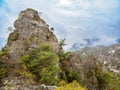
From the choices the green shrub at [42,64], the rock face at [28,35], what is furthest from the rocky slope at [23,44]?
the green shrub at [42,64]

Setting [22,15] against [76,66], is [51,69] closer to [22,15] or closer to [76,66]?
[76,66]

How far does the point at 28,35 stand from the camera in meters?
64.3

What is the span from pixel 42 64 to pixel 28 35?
29.6 ft

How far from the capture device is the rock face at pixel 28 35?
60.8m

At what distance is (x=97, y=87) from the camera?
7656 centimetres

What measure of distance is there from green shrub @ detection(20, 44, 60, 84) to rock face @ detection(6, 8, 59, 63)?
87.1 inches

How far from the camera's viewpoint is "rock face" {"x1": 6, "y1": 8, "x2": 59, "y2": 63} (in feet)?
199

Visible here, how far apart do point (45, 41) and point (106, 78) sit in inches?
850

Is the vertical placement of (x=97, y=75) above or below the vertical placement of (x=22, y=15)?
below

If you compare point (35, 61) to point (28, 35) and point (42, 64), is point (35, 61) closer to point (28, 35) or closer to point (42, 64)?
point (42, 64)

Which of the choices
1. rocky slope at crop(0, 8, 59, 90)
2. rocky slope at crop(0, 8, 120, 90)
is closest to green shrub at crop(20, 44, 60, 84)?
rocky slope at crop(0, 8, 120, 90)

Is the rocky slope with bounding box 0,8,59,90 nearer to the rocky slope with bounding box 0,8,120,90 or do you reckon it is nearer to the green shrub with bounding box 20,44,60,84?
the rocky slope with bounding box 0,8,120,90

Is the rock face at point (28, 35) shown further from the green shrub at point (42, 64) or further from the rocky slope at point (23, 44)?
the green shrub at point (42, 64)

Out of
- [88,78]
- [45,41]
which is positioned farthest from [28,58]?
[88,78]
